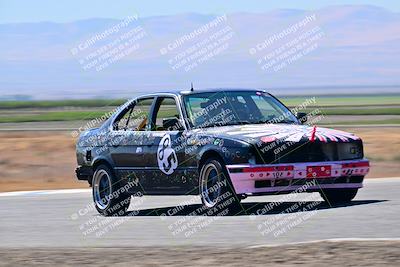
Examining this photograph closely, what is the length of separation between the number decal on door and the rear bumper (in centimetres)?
118

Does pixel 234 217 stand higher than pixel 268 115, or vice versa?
pixel 268 115

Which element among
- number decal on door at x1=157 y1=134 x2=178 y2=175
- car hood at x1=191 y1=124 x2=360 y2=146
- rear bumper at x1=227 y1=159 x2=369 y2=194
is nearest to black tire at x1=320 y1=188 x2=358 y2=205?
rear bumper at x1=227 y1=159 x2=369 y2=194

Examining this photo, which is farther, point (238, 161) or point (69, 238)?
point (238, 161)

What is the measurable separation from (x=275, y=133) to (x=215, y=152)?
73cm

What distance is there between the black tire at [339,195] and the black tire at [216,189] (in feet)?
4.19

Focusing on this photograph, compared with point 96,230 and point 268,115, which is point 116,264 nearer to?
point 96,230

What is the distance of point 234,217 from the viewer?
13.3m

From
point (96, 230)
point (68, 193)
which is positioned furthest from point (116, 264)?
point (68, 193)

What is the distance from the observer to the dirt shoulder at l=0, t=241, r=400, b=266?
930 cm

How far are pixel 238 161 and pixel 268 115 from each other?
1666mm

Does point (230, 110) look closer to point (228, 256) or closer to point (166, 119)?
point (166, 119)

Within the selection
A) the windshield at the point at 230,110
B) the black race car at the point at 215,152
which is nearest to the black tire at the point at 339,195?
the black race car at the point at 215,152

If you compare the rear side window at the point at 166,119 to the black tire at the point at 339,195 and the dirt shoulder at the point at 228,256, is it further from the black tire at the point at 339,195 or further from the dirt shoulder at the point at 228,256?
the dirt shoulder at the point at 228,256

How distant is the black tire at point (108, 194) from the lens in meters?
15.2
